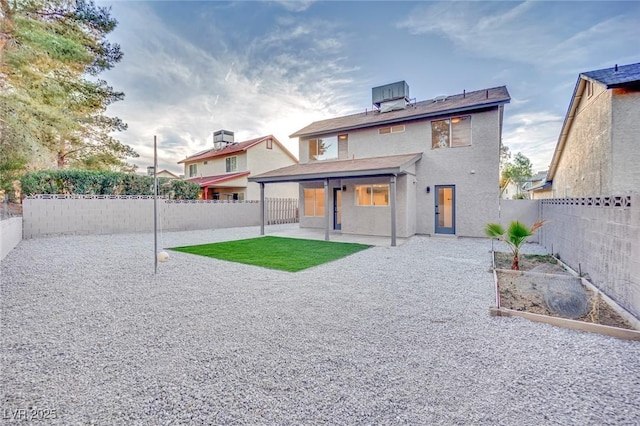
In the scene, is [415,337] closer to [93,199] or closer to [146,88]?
[93,199]

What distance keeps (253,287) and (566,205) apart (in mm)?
7839

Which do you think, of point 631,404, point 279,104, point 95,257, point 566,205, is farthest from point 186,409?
point 279,104

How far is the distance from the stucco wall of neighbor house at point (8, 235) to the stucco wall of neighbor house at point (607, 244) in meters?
12.5

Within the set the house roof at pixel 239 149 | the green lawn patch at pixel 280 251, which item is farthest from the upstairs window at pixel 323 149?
the house roof at pixel 239 149

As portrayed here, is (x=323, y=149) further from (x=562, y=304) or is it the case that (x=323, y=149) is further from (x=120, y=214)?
(x=562, y=304)

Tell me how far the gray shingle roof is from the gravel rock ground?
28.8 ft

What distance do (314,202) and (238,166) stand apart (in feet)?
32.2

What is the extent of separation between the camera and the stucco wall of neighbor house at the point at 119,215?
1111 centimetres

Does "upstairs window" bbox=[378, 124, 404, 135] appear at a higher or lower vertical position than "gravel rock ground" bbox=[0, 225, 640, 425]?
higher

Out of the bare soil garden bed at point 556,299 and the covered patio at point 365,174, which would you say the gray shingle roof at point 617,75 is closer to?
the covered patio at point 365,174

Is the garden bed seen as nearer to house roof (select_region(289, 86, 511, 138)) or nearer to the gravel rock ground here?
the gravel rock ground

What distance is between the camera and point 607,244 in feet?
14.4

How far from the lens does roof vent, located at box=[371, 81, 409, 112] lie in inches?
564

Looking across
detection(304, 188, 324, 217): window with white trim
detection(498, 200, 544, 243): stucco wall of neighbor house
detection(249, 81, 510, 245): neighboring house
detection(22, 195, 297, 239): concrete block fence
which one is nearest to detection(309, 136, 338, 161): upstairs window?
detection(249, 81, 510, 245): neighboring house
